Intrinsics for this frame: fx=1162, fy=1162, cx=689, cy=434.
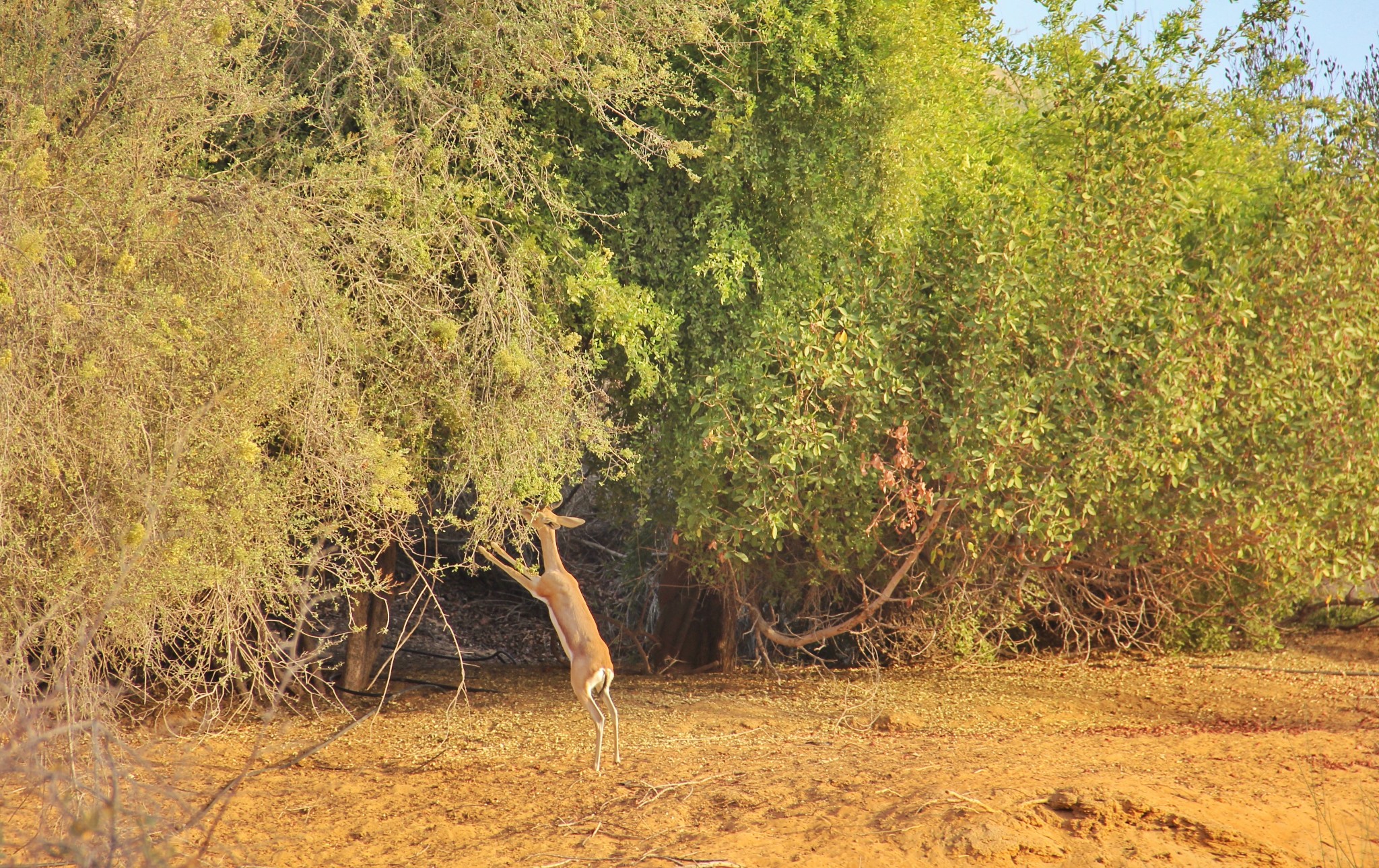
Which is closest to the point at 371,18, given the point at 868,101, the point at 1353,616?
the point at 868,101

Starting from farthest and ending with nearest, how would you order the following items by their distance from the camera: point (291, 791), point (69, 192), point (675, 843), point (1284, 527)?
point (1284, 527) < point (291, 791) < point (69, 192) < point (675, 843)

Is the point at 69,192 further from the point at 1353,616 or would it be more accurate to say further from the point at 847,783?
the point at 1353,616

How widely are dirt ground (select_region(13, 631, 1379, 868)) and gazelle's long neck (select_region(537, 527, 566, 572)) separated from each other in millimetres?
988

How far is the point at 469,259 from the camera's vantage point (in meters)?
6.43

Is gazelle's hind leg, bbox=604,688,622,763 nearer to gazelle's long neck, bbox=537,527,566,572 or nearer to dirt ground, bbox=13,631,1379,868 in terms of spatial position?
dirt ground, bbox=13,631,1379,868

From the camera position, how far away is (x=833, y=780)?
522 cm

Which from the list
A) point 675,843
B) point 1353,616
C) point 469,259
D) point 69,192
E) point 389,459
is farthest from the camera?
point 1353,616

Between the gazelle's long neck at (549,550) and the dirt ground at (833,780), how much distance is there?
988 millimetres

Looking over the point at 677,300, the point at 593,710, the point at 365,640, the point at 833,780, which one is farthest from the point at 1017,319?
the point at 365,640

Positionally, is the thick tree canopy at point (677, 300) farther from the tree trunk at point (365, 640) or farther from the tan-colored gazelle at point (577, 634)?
the tan-colored gazelle at point (577, 634)

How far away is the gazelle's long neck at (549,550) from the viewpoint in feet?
17.7

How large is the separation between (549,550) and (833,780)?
1665mm

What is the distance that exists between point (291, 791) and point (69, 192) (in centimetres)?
281

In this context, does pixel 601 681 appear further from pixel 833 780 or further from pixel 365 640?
pixel 365 640
